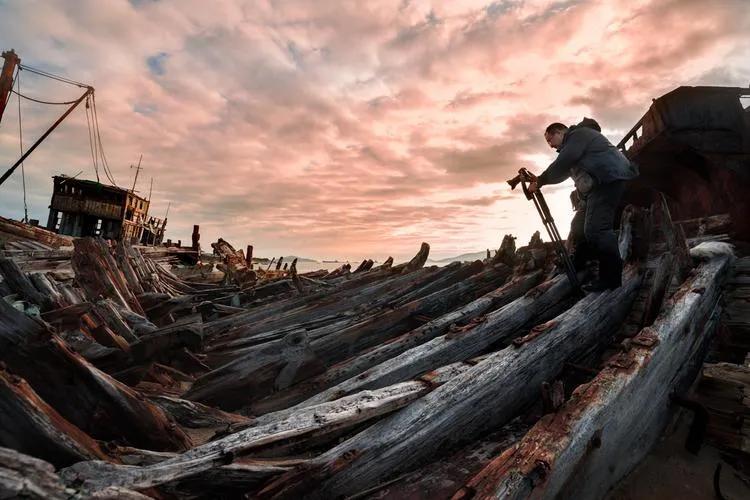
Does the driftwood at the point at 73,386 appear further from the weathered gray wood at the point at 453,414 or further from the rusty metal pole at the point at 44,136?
the rusty metal pole at the point at 44,136

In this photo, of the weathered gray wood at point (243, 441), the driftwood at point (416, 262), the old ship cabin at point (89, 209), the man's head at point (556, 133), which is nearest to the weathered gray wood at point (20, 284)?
the weathered gray wood at point (243, 441)

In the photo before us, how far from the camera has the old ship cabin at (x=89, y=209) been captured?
33.2 meters

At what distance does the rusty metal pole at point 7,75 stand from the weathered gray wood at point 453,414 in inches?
1087

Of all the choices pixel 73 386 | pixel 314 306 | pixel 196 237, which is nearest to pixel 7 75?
pixel 196 237

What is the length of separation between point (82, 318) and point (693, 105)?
1232 centimetres

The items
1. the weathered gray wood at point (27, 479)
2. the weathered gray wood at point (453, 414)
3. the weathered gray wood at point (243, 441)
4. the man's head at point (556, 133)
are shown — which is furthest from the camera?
the man's head at point (556, 133)

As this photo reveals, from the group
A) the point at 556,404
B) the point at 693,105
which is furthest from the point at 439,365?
the point at 693,105

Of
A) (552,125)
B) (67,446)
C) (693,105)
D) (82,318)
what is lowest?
(67,446)

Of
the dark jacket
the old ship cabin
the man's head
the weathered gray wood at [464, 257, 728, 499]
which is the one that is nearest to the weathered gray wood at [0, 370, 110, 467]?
the weathered gray wood at [464, 257, 728, 499]

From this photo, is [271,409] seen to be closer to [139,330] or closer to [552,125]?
[139,330]

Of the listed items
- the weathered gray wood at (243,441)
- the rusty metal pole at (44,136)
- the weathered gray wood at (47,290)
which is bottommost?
the weathered gray wood at (243,441)

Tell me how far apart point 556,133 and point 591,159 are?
693mm

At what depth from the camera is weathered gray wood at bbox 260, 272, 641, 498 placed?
Result: 1912 millimetres

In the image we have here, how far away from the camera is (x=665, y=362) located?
2584 millimetres
